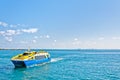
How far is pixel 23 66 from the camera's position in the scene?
61.9m

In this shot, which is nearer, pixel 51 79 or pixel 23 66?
pixel 51 79

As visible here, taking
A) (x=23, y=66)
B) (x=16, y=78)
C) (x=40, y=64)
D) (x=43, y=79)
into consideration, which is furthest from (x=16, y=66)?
(x=43, y=79)

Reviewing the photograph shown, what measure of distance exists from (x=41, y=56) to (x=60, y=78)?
30.9 metres

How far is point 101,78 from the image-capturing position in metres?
43.8

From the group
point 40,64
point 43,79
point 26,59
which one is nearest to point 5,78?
point 43,79

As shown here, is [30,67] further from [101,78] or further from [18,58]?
[101,78]

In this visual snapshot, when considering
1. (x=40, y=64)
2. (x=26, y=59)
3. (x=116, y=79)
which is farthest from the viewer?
(x=40, y=64)

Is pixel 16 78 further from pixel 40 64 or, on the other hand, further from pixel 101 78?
pixel 40 64

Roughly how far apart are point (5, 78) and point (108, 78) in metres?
21.4

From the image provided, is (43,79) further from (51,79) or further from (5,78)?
(5,78)

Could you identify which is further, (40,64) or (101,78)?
(40,64)

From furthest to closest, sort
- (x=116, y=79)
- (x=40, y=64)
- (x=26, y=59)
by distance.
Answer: (x=40, y=64) < (x=26, y=59) < (x=116, y=79)

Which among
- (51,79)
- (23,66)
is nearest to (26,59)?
(23,66)

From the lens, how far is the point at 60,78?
144 ft
